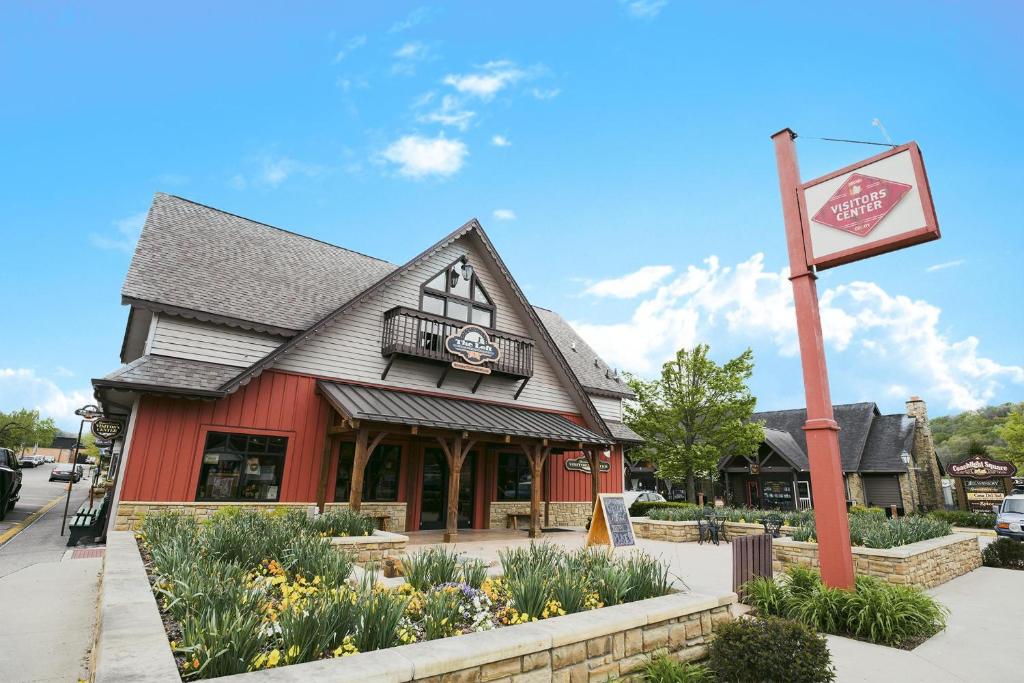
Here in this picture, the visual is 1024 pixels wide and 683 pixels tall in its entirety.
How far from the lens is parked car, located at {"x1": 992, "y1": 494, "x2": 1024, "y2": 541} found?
57.9 ft

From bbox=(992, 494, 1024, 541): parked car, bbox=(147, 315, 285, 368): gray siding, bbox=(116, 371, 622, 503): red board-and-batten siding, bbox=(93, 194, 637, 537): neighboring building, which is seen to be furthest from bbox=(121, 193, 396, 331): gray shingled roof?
bbox=(992, 494, 1024, 541): parked car

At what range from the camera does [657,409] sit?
27234mm

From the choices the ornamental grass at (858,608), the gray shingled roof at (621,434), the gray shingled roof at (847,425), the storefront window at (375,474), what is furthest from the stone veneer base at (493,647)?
the gray shingled roof at (847,425)

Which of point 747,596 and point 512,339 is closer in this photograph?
point 747,596

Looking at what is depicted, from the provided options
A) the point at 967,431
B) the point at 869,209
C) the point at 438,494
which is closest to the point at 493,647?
the point at 869,209

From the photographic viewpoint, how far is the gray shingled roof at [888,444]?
3020 cm

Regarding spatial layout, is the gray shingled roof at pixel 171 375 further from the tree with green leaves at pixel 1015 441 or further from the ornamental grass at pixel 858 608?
the tree with green leaves at pixel 1015 441

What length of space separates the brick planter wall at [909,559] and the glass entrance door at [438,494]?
8612 mm

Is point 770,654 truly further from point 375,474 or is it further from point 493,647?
point 375,474

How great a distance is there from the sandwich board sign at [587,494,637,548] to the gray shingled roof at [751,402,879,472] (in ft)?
76.3

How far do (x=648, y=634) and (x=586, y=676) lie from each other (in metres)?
0.89

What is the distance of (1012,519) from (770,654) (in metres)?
20.5

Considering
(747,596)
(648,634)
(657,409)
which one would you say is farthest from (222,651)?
(657,409)

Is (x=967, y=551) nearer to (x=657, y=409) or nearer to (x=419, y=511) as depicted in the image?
(x=419, y=511)
